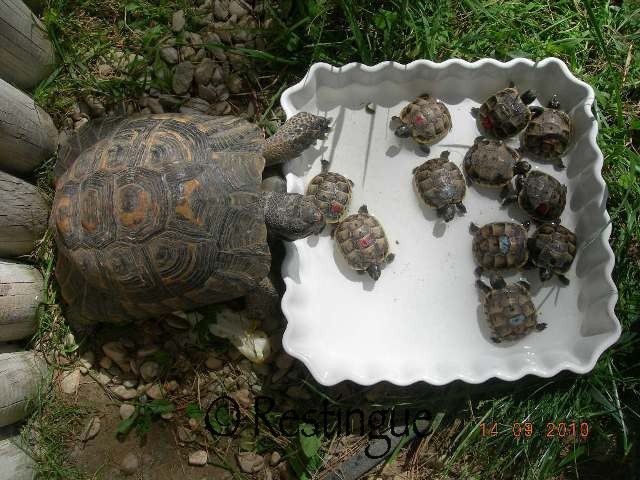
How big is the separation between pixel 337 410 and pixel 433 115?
1597 millimetres

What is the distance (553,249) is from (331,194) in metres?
1.11

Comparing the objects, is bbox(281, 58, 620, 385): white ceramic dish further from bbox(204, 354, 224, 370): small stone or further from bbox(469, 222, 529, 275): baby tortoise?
bbox(204, 354, 224, 370): small stone

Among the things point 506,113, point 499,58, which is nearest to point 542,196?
point 506,113

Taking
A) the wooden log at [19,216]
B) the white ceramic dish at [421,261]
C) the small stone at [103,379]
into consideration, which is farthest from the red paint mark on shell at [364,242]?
the wooden log at [19,216]

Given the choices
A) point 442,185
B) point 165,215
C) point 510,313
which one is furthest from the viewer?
point 442,185

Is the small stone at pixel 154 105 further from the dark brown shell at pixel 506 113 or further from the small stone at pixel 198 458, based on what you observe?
the small stone at pixel 198 458

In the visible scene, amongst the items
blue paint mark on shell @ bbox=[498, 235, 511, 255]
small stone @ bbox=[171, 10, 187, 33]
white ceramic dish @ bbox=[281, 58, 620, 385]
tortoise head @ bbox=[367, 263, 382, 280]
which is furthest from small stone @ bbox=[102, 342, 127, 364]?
blue paint mark on shell @ bbox=[498, 235, 511, 255]

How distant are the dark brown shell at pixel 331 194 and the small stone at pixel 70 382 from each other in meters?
1.60

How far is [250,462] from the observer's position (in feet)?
9.76

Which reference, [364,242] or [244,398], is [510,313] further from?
[244,398]

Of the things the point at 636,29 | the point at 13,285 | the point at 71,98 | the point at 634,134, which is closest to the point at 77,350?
the point at 13,285

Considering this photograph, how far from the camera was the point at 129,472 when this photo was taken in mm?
2984

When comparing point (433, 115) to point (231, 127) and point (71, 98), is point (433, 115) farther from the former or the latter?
point (71, 98)

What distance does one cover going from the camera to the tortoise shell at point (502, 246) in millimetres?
2787
